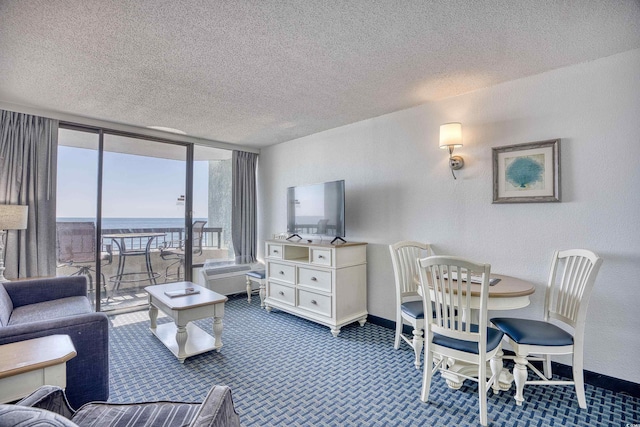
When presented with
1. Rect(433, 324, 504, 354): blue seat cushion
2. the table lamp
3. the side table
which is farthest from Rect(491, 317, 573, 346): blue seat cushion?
the table lamp

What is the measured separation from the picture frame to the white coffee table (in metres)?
2.69

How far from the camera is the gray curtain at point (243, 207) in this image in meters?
4.92

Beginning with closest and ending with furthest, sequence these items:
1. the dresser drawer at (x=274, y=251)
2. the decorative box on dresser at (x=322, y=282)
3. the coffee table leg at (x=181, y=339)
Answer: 1. the coffee table leg at (x=181, y=339)
2. the decorative box on dresser at (x=322, y=282)
3. the dresser drawer at (x=274, y=251)

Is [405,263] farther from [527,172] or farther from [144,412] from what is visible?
[144,412]

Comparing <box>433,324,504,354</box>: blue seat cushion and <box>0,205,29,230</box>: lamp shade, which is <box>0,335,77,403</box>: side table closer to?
<box>0,205,29,230</box>: lamp shade

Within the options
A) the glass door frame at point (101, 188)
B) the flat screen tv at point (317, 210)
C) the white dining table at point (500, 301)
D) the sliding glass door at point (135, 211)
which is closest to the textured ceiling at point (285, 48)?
the glass door frame at point (101, 188)

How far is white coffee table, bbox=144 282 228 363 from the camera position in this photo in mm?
2590

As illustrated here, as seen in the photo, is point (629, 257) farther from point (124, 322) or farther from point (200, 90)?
point (124, 322)

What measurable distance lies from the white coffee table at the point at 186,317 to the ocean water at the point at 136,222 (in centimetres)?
127

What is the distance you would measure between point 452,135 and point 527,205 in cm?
86

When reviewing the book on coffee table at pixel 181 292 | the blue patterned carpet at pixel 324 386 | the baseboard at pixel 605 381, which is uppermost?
the book on coffee table at pixel 181 292

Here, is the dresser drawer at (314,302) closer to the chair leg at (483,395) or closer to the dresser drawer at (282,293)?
the dresser drawer at (282,293)

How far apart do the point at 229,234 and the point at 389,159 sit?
288 cm

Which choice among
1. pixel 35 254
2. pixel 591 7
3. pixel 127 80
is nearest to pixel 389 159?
pixel 591 7
